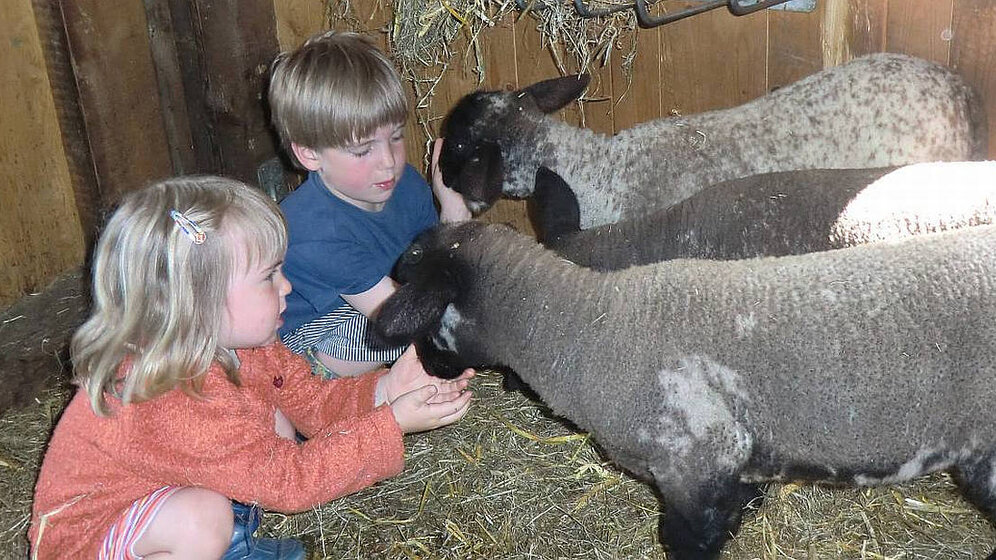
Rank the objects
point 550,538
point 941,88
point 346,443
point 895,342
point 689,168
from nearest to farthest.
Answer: point 895,342 < point 346,443 < point 550,538 < point 941,88 < point 689,168

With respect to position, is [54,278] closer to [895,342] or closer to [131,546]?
[131,546]

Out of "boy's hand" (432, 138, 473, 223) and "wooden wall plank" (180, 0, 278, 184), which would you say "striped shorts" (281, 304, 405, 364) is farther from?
"wooden wall plank" (180, 0, 278, 184)

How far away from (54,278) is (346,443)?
2.57 metres

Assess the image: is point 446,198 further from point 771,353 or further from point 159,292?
point 771,353

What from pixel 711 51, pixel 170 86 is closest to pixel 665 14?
pixel 711 51

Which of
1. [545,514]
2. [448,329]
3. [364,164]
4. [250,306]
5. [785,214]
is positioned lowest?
[545,514]

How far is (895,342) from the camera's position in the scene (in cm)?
234

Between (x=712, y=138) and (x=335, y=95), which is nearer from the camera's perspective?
(x=335, y=95)

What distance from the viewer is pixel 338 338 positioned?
3744 mm

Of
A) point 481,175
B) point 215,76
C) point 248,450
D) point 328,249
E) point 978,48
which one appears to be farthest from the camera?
point 215,76

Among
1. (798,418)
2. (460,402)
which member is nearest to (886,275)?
(798,418)

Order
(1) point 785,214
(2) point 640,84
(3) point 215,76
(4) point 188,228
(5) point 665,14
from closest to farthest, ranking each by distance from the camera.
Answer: (4) point 188,228, (1) point 785,214, (5) point 665,14, (2) point 640,84, (3) point 215,76

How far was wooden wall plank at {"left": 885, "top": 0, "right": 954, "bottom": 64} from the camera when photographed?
11.3 ft

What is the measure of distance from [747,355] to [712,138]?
5.25 feet
